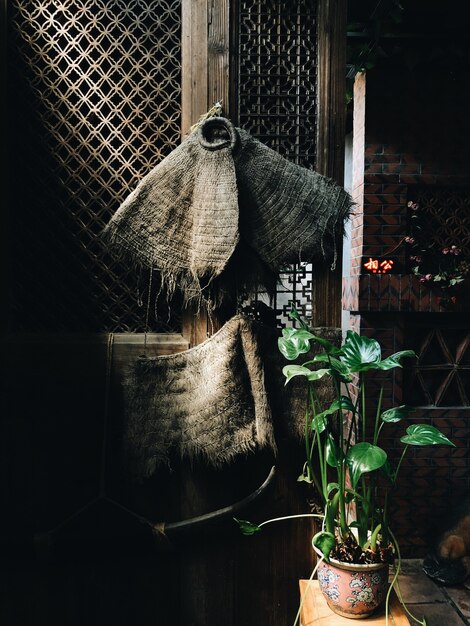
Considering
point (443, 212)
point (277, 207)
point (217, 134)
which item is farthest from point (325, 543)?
point (443, 212)

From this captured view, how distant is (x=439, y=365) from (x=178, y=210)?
2.50m

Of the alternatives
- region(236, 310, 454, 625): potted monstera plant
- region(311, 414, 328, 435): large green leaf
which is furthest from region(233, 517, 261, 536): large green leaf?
region(311, 414, 328, 435): large green leaf

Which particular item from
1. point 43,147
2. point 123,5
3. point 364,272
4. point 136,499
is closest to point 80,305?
point 43,147

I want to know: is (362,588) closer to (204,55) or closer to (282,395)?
(282,395)

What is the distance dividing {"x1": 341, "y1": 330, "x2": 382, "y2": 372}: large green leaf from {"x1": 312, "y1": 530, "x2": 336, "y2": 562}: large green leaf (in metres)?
0.68

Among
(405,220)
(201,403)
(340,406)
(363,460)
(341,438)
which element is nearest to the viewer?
(363,460)

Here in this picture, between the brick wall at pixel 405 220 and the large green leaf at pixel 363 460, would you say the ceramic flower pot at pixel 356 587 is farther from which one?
the brick wall at pixel 405 220

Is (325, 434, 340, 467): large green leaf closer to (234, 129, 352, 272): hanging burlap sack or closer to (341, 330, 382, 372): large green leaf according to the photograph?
(341, 330, 382, 372): large green leaf

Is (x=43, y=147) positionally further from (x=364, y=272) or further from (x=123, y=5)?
(x=364, y=272)

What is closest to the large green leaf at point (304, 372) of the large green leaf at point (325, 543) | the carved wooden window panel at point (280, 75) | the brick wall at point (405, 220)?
the carved wooden window panel at point (280, 75)

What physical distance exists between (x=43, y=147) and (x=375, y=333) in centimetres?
251

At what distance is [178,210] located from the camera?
2.33 metres

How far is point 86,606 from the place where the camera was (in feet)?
8.35

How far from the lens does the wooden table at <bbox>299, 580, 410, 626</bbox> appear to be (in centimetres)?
211
